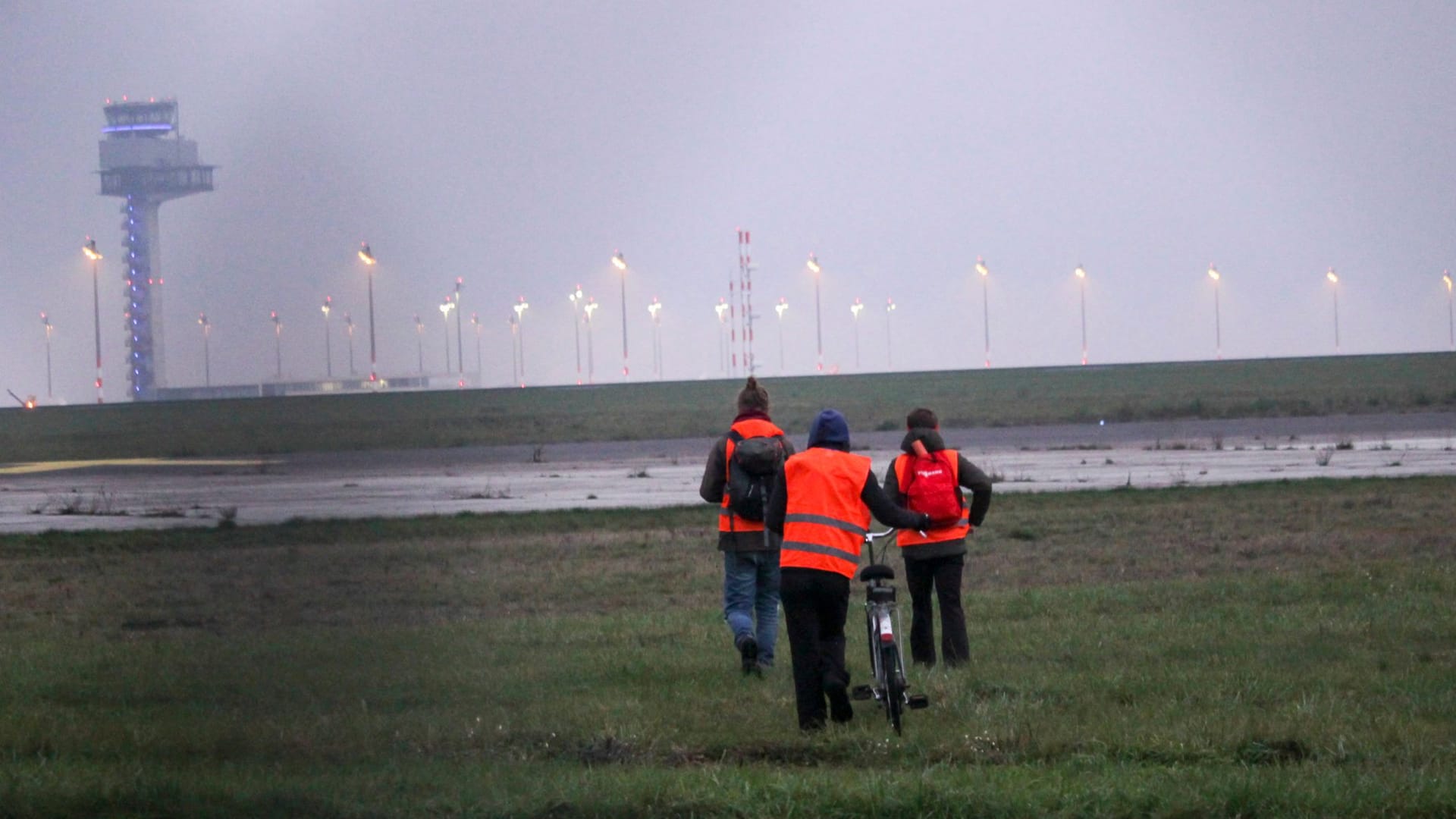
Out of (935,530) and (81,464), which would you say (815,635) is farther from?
(81,464)

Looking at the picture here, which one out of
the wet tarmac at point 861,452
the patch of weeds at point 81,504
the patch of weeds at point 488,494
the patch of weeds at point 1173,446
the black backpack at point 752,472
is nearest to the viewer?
the black backpack at point 752,472

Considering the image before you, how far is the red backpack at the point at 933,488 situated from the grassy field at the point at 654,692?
3.66ft

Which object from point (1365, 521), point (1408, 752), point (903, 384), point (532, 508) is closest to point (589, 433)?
point (532, 508)

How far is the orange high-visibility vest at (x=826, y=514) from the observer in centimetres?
836

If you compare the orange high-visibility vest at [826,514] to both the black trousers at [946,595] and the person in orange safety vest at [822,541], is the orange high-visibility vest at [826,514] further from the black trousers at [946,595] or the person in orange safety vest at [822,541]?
the black trousers at [946,595]

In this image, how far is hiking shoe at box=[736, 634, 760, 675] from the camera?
10.3 metres

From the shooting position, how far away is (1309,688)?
934 cm

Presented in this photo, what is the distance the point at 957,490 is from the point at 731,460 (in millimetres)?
1670

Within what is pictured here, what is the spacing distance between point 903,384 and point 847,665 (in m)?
104

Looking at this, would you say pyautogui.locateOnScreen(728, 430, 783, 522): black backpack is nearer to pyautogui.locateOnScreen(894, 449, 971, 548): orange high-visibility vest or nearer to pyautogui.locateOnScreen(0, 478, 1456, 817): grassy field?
pyautogui.locateOnScreen(894, 449, 971, 548): orange high-visibility vest

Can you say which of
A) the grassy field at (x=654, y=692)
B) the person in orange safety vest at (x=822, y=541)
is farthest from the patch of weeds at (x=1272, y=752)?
the person in orange safety vest at (x=822, y=541)

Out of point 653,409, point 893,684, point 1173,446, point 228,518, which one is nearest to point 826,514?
point 893,684

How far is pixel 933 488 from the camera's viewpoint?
10234mm

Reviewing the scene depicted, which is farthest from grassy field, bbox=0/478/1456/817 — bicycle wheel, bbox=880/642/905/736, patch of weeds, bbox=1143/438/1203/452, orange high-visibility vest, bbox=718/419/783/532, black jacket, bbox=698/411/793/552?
patch of weeds, bbox=1143/438/1203/452
